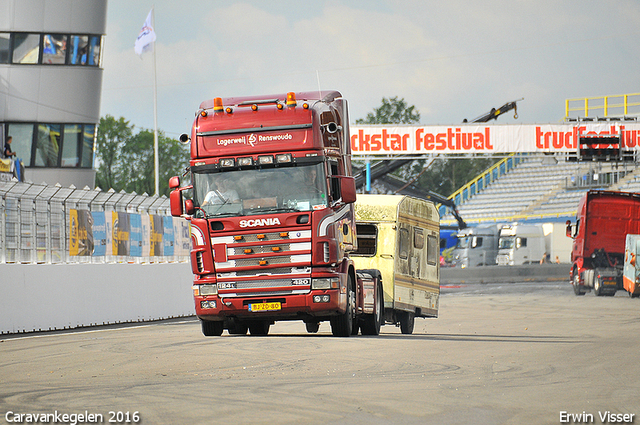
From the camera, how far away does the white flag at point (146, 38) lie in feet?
167

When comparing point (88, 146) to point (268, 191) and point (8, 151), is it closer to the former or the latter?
point (8, 151)

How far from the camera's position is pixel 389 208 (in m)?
19.0

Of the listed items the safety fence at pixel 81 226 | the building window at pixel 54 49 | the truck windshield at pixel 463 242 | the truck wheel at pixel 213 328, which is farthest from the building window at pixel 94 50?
the truck wheel at pixel 213 328

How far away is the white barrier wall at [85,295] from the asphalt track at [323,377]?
706 mm

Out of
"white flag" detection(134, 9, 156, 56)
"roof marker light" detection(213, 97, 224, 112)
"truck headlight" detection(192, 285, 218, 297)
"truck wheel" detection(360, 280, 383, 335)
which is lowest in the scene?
"truck wheel" detection(360, 280, 383, 335)

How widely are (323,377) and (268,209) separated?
483cm

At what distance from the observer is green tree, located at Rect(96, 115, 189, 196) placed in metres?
111

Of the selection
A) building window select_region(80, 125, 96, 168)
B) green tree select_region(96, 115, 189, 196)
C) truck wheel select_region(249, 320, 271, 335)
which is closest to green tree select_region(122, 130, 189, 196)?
green tree select_region(96, 115, 189, 196)

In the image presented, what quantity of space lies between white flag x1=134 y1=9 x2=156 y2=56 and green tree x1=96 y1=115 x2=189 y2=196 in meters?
59.3

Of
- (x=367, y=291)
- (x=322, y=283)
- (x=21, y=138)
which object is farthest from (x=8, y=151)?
(x=322, y=283)

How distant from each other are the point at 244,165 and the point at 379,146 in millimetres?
29149

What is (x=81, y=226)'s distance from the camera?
20.3 m

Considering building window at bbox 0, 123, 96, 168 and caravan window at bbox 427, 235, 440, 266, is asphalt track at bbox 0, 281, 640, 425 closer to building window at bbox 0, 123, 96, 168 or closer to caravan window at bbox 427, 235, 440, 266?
caravan window at bbox 427, 235, 440, 266

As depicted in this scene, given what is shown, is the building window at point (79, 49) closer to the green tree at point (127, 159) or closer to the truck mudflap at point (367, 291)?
the truck mudflap at point (367, 291)
